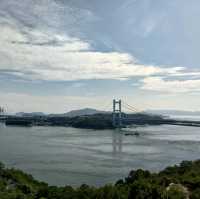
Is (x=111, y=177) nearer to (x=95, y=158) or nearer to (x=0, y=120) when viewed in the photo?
(x=95, y=158)

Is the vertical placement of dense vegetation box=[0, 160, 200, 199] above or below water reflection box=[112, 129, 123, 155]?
above

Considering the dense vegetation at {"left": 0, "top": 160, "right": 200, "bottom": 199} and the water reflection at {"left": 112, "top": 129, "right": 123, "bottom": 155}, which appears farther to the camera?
the water reflection at {"left": 112, "top": 129, "right": 123, "bottom": 155}

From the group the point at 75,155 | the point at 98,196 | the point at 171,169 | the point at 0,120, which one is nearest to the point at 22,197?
the point at 98,196

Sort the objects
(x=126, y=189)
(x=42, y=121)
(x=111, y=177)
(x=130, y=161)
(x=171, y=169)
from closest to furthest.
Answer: (x=126, y=189)
(x=171, y=169)
(x=111, y=177)
(x=130, y=161)
(x=42, y=121)

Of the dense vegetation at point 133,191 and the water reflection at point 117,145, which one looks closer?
the dense vegetation at point 133,191

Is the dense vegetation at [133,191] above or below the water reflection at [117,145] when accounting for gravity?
above

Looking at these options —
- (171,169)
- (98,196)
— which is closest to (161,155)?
(171,169)

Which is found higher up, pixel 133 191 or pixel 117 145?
pixel 133 191

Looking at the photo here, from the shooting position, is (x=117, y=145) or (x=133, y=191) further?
(x=117, y=145)

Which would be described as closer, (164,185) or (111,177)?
(164,185)

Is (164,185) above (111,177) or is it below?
above

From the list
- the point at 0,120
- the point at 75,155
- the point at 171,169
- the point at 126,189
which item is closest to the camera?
the point at 126,189
